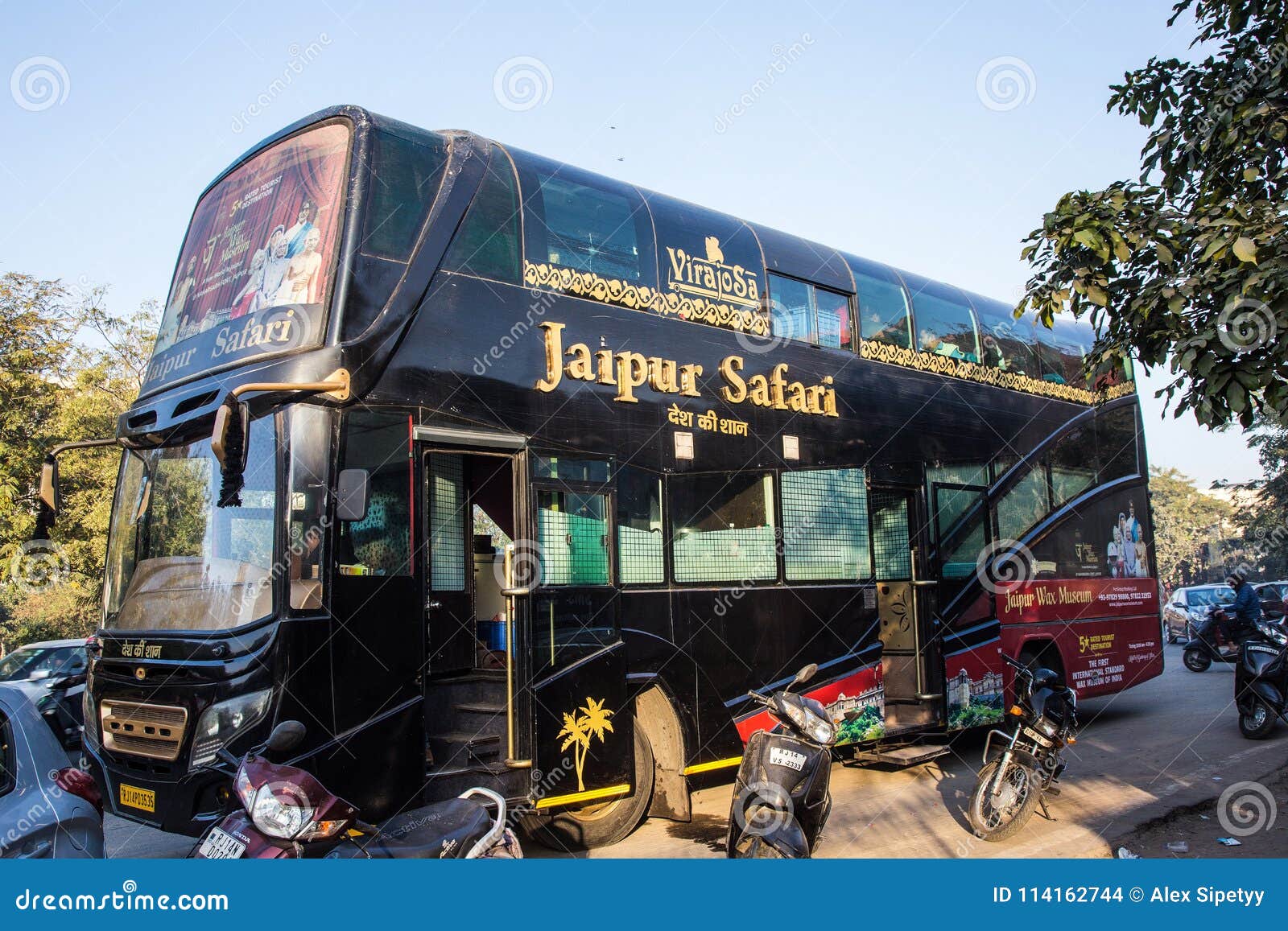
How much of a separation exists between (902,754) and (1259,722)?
14.1 ft

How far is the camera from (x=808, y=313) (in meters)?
8.55

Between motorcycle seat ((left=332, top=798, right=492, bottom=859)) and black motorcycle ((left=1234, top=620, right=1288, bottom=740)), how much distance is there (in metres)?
9.21

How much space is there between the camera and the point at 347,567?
5461 millimetres

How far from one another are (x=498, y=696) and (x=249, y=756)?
256cm

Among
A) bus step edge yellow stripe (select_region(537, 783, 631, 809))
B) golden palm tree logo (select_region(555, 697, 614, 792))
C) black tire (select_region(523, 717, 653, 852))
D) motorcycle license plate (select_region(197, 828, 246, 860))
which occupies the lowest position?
black tire (select_region(523, 717, 653, 852))

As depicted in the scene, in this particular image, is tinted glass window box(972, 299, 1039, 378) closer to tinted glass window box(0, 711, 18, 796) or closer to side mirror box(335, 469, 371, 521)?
side mirror box(335, 469, 371, 521)

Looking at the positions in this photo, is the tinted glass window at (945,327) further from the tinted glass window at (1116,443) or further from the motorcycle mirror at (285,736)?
the motorcycle mirror at (285,736)

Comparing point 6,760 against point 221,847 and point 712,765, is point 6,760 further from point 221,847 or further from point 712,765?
point 712,765

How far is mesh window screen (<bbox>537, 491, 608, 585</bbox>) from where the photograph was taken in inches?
255

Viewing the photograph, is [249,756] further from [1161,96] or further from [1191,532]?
[1191,532]

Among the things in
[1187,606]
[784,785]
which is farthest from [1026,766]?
[1187,606]

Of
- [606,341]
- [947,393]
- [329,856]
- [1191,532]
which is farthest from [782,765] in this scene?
[1191,532]

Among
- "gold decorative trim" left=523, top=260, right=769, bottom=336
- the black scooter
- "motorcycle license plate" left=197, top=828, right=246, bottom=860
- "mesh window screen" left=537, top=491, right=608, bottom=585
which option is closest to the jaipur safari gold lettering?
"gold decorative trim" left=523, top=260, right=769, bottom=336

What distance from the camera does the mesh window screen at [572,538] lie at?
647 centimetres
